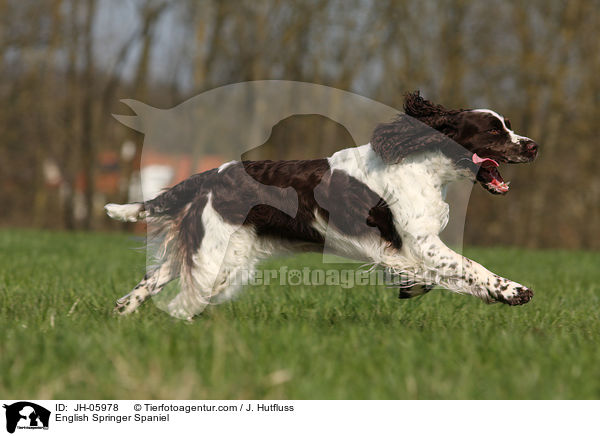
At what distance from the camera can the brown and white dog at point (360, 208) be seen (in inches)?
140

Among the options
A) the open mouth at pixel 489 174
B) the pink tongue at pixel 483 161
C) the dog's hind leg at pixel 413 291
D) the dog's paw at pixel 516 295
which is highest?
the pink tongue at pixel 483 161

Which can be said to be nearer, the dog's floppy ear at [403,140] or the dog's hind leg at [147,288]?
the dog's floppy ear at [403,140]

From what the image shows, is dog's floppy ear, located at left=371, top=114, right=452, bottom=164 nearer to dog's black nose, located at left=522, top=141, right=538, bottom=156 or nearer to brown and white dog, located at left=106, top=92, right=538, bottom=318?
brown and white dog, located at left=106, top=92, right=538, bottom=318

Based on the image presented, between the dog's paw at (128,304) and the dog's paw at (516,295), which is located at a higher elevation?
the dog's paw at (516,295)

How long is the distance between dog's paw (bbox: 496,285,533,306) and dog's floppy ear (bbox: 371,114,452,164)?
0.91m

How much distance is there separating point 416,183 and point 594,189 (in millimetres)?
13796

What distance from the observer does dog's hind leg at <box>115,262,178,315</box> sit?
3.80 meters

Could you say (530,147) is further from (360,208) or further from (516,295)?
(360,208)

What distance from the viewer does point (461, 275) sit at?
3480 millimetres

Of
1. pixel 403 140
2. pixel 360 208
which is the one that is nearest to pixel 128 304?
pixel 360 208

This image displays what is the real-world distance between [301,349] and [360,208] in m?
1.22

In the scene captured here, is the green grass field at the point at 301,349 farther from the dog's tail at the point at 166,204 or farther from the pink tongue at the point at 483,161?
the pink tongue at the point at 483,161

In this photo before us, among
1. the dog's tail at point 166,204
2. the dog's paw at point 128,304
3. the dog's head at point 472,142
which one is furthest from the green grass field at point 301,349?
the dog's head at point 472,142
